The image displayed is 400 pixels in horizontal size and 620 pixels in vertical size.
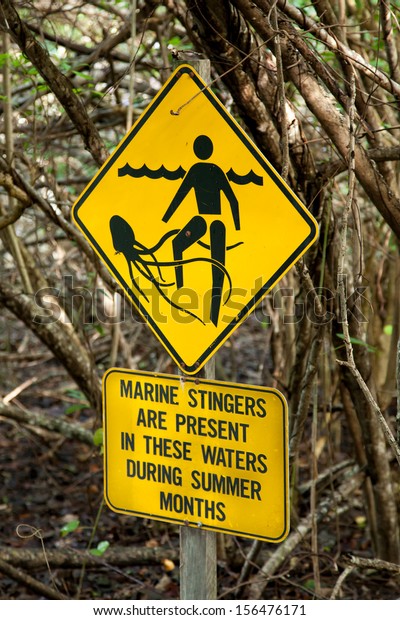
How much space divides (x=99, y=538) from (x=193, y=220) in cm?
295

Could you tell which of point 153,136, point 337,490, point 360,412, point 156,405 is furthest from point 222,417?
point 337,490

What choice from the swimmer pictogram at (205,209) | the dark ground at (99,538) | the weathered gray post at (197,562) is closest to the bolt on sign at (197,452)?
the weathered gray post at (197,562)

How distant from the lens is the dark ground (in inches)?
141

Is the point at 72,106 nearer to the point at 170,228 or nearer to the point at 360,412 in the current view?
the point at 170,228

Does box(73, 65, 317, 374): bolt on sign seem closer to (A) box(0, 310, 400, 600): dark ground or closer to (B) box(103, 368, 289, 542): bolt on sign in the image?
(B) box(103, 368, 289, 542): bolt on sign

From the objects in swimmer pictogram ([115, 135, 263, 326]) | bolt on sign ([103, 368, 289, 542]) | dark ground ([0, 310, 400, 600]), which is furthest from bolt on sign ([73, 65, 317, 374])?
dark ground ([0, 310, 400, 600])

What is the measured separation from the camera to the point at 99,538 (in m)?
4.25

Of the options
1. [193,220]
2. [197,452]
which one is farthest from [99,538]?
[193,220]

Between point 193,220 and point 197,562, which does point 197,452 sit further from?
point 193,220

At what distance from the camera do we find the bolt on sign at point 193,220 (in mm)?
1837

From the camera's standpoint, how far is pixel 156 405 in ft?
6.55

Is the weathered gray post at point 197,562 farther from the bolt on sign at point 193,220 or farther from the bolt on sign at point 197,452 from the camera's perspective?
the bolt on sign at point 193,220

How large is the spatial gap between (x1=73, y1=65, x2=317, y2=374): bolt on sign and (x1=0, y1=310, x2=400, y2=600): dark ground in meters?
1.15
